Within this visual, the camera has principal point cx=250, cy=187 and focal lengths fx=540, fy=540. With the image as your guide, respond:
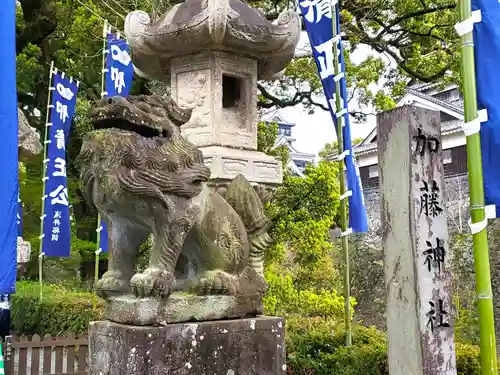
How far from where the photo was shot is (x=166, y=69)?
4.81 metres

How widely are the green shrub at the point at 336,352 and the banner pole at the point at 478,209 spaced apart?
2067mm

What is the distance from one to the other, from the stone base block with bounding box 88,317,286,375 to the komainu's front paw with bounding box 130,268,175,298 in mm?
193

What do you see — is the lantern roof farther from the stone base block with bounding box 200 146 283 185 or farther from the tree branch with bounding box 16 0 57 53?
the tree branch with bounding box 16 0 57 53

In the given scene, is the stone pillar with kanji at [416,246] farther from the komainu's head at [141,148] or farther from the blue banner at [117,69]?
the blue banner at [117,69]

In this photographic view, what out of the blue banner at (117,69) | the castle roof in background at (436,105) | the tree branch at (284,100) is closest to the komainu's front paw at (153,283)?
the blue banner at (117,69)

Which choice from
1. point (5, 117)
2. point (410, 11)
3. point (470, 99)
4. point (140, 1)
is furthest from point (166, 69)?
point (410, 11)

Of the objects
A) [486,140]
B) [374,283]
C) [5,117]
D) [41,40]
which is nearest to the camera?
[486,140]

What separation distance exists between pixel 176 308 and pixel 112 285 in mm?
439

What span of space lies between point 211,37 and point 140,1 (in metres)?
5.66

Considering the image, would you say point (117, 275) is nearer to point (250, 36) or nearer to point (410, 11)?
point (250, 36)

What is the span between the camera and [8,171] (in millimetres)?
4426

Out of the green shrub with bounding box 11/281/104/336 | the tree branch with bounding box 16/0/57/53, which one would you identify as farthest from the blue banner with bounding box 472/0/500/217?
the tree branch with bounding box 16/0/57/53

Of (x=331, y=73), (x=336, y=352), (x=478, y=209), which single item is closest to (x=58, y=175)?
(x=331, y=73)

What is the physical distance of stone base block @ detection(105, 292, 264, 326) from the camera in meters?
3.05
